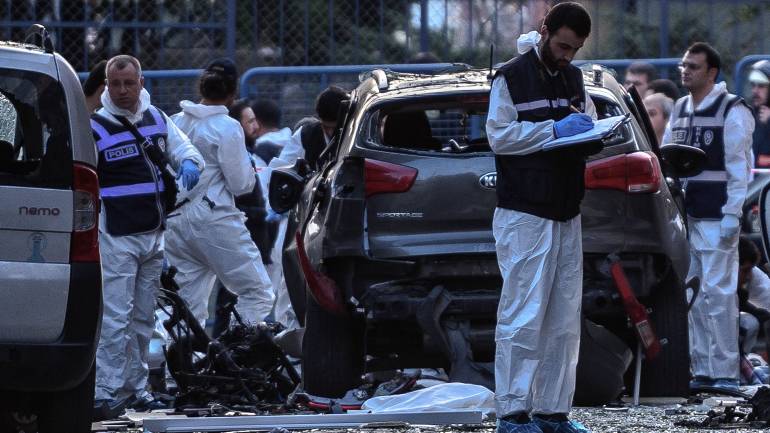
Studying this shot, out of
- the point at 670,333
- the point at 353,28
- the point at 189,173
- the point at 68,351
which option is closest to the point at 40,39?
the point at 68,351

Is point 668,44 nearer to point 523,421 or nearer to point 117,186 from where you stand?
point 117,186

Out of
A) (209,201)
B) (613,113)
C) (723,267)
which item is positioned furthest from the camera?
(209,201)

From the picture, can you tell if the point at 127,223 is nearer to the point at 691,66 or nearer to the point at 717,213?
the point at 717,213

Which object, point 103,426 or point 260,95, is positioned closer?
point 103,426

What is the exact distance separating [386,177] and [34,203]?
223 centimetres

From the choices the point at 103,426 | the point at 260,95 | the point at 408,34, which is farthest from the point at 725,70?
the point at 103,426

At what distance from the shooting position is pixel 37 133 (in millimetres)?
7758

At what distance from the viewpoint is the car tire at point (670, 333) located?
970 centimetres

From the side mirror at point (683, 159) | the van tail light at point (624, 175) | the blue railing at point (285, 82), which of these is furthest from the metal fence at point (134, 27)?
Result: the van tail light at point (624, 175)

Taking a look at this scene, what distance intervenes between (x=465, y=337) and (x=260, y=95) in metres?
5.79

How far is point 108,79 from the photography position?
10.2 m

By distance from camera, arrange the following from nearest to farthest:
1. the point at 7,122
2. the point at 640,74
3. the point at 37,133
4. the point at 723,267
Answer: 1. the point at 37,133
2. the point at 7,122
3. the point at 723,267
4. the point at 640,74

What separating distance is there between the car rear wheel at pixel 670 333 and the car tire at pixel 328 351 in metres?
1.49

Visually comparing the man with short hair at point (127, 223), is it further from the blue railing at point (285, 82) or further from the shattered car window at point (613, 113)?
the blue railing at point (285, 82)
